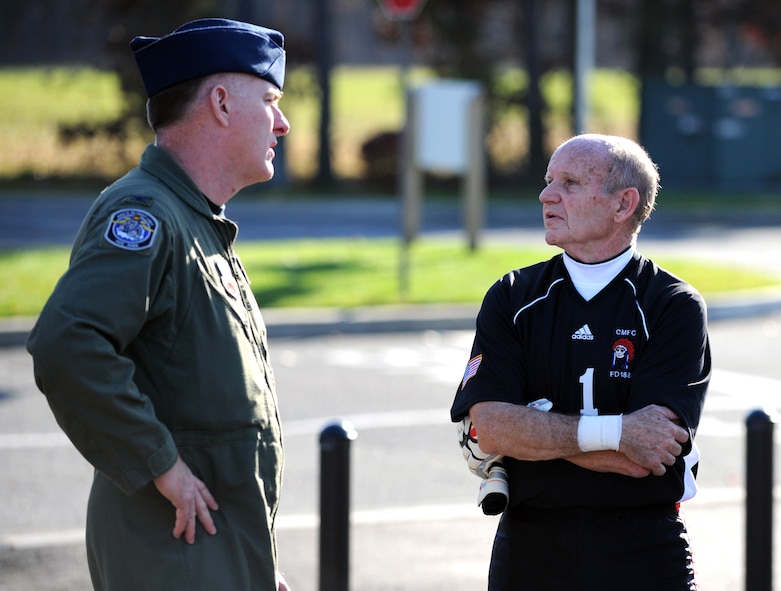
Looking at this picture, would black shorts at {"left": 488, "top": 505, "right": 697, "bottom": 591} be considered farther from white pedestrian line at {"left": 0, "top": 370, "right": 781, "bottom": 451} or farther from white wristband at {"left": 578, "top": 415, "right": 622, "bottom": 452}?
white pedestrian line at {"left": 0, "top": 370, "right": 781, "bottom": 451}

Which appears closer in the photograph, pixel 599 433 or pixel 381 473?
pixel 599 433

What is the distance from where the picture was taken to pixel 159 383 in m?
2.99

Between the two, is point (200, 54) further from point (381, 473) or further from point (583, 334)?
point (381, 473)

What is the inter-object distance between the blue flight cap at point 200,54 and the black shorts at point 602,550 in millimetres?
1330

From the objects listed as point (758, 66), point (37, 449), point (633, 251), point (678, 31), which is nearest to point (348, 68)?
point (758, 66)

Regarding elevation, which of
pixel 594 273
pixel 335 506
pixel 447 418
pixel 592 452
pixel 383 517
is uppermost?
pixel 594 273

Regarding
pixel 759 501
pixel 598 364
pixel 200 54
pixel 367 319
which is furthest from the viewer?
pixel 367 319

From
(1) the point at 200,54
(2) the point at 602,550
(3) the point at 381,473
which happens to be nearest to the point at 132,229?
(1) the point at 200,54

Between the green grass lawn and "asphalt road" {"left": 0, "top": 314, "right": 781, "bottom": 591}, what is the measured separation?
1488 millimetres

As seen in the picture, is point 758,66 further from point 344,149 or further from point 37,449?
point 37,449

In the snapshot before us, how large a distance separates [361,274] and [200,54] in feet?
38.5

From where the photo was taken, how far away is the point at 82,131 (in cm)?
3091

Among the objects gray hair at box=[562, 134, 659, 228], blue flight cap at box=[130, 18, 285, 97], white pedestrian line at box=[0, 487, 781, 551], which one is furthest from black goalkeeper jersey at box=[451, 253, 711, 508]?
white pedestrian line at box=[0, 487, 781, 551]

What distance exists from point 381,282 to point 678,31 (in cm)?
2056
